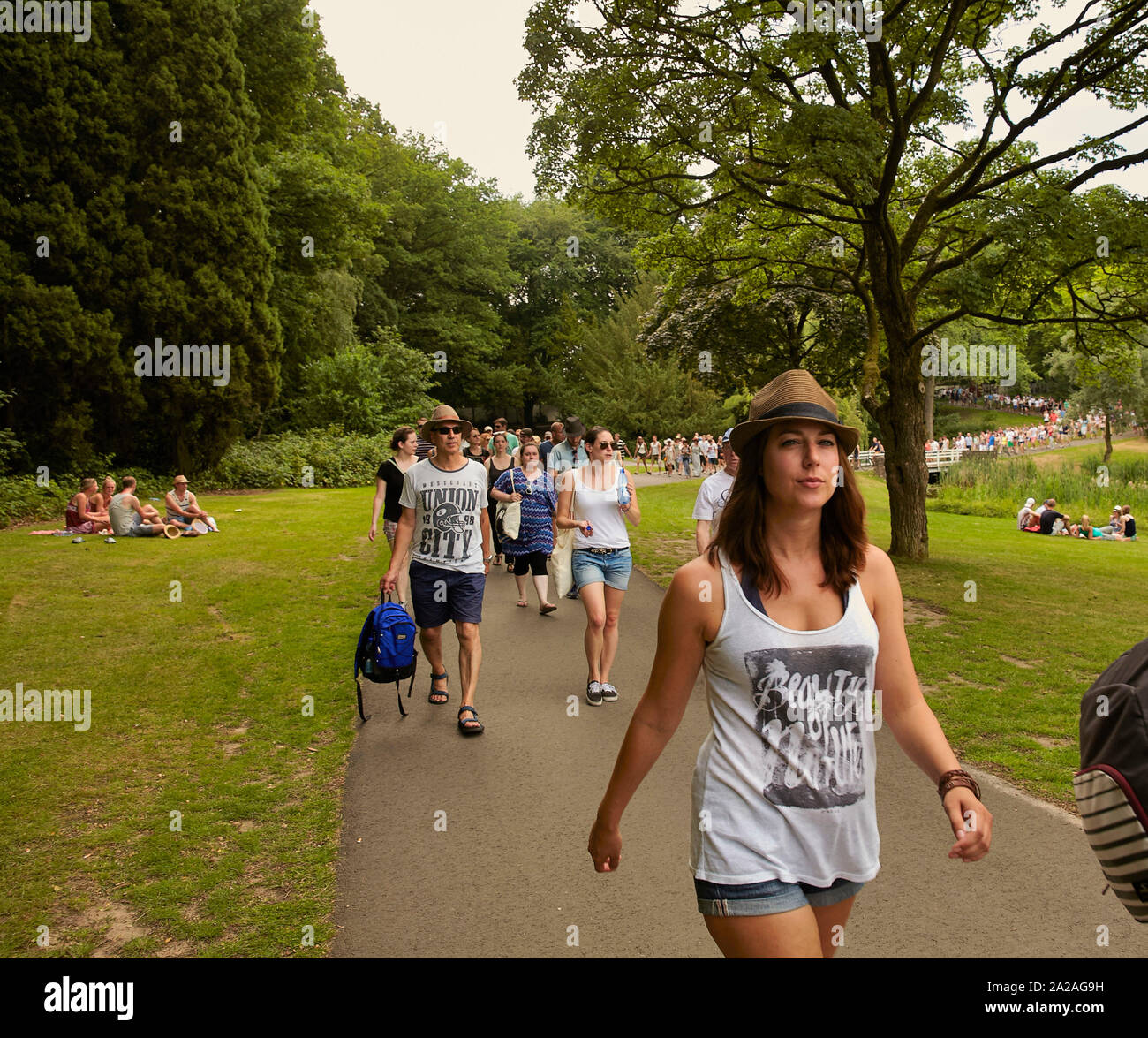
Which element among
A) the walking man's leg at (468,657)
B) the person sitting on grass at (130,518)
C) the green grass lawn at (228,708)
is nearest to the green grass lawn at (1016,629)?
the green grass lawn at (228,708)

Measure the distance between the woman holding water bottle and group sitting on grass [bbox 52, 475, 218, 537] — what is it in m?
10.8

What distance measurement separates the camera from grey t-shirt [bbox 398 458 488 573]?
Result: 656 cm

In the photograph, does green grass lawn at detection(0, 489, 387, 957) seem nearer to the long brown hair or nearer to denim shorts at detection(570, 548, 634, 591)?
denim shorts at detection(570, 548, 634, 591)

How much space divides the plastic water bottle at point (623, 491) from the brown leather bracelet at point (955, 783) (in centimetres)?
509

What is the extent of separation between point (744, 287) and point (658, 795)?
45.9ft

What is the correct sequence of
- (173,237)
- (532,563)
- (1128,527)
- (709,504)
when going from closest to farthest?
1. (709,504)
2. (532,563)
3. (173,237)
4. (1128,527)

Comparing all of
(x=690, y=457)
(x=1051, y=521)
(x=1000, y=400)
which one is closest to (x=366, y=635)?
(x=1051, y=521)

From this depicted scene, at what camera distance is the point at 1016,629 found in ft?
34.6

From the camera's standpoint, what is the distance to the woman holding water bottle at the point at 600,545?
23.8ft

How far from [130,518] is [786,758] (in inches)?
630

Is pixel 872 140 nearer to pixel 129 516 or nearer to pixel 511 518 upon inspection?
pixel 511 518

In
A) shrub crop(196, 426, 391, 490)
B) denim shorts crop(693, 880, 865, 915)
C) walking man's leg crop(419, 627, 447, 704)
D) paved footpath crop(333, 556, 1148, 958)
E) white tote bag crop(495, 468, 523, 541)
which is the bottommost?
paved footpath crop(333, 556, 1148, 958)

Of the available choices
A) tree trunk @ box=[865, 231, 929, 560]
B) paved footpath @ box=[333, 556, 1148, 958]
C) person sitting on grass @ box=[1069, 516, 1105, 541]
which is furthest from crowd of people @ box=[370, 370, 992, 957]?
person sitting on grass @ box=[1069, 516, 1105, 541]
